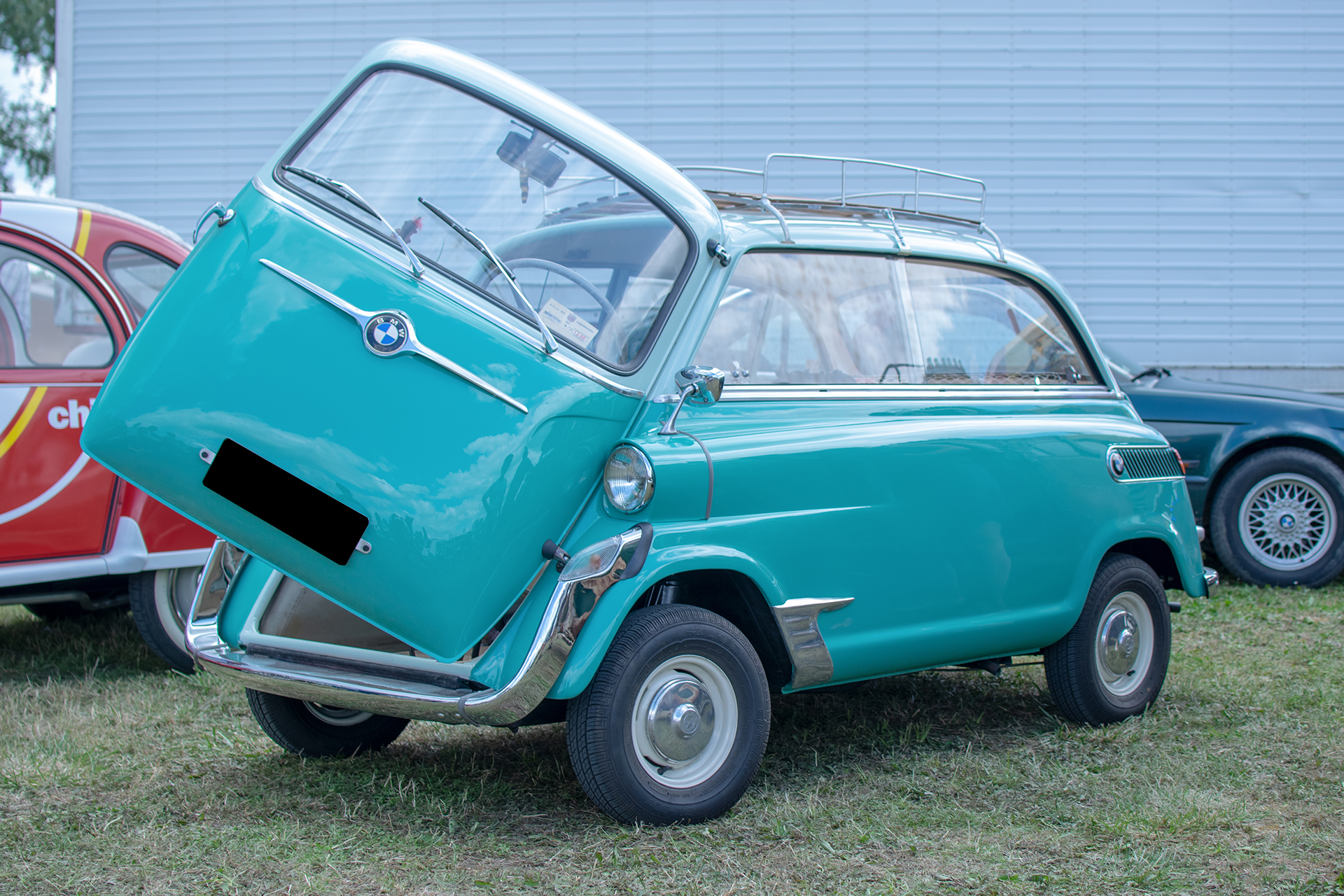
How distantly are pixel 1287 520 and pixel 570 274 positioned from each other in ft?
19.2

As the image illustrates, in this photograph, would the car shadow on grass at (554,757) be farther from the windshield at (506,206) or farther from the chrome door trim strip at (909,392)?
the windshield at (506,206)

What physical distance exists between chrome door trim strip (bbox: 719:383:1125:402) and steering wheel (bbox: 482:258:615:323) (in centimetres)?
45

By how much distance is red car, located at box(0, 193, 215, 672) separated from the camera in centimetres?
505

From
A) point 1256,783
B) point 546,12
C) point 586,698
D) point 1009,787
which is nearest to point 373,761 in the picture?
point 586,698

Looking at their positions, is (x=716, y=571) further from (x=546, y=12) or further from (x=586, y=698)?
(x=546, y=12)

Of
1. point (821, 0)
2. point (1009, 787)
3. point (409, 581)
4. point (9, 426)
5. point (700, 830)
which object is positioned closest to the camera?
point (409, 581)

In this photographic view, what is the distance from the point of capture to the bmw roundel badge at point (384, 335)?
3.06 metres

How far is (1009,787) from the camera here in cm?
375

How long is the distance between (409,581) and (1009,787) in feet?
6.71

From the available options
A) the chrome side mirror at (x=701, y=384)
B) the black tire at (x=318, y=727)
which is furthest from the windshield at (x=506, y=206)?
the black tire at (x=318, y=727)

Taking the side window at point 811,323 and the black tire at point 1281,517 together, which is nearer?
the side window at point 811,323

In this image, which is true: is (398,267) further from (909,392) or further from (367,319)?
(909,392)

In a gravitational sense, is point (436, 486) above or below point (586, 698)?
above

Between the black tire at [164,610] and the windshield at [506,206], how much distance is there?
279 cm
